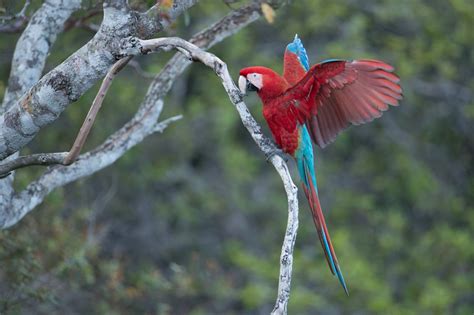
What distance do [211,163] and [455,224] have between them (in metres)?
2.19

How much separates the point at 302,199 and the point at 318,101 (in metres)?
2.99

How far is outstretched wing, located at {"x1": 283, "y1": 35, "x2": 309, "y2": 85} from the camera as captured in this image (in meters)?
3.88

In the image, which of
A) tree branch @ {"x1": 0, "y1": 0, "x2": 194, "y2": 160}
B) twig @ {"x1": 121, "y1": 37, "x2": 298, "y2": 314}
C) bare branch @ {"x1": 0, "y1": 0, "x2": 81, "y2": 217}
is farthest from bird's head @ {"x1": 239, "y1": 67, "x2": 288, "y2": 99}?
tree branch @ {"x1": 0, "y1": 0, "x2": 194, "y2": 160}

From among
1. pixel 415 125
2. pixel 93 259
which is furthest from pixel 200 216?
pixel 415 125

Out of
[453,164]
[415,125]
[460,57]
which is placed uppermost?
[460,57]

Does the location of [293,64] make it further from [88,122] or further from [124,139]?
[88,122]

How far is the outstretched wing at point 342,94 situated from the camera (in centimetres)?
327

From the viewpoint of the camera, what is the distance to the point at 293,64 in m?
3.93

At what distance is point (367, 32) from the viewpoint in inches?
269

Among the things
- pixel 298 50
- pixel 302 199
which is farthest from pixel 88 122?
pixel 302 199

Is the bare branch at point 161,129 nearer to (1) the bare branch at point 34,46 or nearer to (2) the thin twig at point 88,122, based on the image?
(2) the thin twig at point 88,122

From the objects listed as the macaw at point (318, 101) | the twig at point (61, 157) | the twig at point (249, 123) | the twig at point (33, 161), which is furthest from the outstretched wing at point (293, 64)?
the twig at point (33, 161)

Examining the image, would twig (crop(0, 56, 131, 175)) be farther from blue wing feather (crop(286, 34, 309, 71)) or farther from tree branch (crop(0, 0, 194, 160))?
blue wing feather (crop(286, 34, 309, 71))

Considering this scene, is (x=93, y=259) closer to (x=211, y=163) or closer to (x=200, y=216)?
(x=200, y=216)
